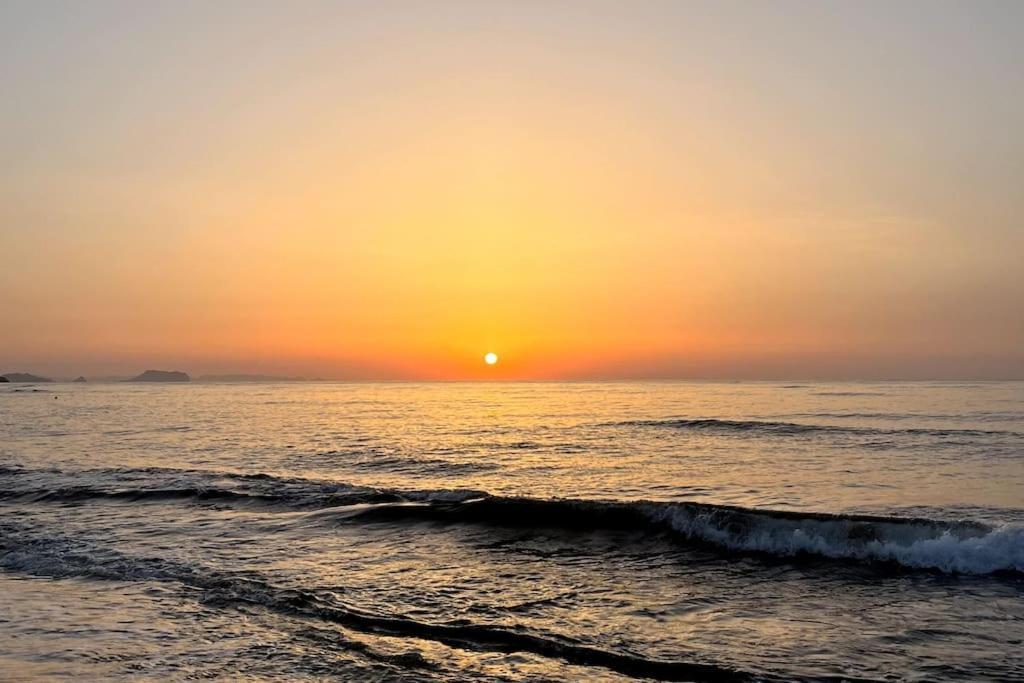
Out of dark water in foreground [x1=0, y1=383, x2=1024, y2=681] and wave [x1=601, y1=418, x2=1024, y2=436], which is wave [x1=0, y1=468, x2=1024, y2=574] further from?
wave [x1=601, y1=418, x2=1024, y2=436]

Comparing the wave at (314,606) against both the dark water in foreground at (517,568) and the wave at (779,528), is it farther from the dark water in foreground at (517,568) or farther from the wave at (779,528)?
the wave at (779,528)

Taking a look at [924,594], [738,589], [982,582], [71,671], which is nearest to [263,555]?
[71,671]

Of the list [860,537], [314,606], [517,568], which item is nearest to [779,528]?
[860,537]

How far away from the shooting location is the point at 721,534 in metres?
18.4

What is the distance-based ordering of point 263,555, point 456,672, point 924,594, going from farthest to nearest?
1. point 263,555
2. point 924,594
3. point 456,672

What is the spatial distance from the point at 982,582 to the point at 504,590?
897cm

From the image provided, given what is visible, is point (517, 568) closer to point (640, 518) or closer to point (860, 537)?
point (640, 518)

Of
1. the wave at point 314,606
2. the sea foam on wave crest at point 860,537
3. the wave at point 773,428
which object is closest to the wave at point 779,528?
the sea foam on wave crest at point 860,537

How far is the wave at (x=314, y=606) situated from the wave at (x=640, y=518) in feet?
20.6

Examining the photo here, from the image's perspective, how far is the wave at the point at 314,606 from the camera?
31.9ft

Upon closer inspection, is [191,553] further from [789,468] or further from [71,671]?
[789,468]

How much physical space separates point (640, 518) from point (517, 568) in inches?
217

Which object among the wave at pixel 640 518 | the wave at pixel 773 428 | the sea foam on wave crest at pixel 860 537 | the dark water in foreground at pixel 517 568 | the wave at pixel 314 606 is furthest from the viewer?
the wave at pixel 773 428

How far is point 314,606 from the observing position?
1247 centimetres
